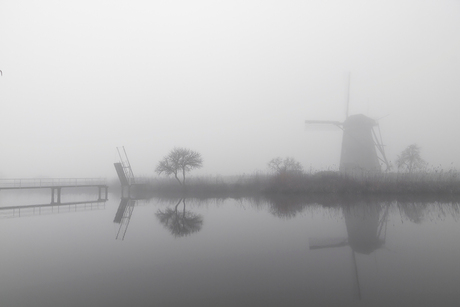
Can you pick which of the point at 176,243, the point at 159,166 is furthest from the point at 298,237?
the point at 159,166

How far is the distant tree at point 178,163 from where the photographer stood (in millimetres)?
30219

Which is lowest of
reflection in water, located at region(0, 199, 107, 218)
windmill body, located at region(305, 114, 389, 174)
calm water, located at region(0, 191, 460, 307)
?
reflection in water, located at region(0, 199, 107, 218)

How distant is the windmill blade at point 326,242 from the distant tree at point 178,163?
2347cm

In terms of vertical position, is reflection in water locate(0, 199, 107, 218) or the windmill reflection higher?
the windmill reflection

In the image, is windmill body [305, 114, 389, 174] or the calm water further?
windmill body [305, 114, 389, 174]

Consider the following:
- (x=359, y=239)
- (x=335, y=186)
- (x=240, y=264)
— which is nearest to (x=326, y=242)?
(x=359, y=239)

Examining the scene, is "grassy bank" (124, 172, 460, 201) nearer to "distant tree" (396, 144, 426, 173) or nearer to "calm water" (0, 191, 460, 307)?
"calm water" (0, 191, 460, 307)

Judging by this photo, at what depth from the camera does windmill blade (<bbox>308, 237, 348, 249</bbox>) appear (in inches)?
274

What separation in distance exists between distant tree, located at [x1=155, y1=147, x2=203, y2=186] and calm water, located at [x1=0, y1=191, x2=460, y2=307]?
65.6ft

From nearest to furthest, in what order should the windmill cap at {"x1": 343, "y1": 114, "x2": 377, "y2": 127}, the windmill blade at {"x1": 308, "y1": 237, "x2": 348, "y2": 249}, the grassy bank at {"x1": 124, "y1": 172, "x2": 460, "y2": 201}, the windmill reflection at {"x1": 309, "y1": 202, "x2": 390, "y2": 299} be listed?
the windmill reflection at {"x1": 309, "y1": 202, "x2": 390, "y2": 299}, the windmill blade at {"x1": 308, "y1": 237, "x2": 348, "y2": 249}, the grassy bank at {"x1": 124, "y1": 172, "x2": 460, "y2": 201}, the windmill cap at {"x1": 343, "y1": 114, "x2": 377, "y2": 127}

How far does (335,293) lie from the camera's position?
428 cm

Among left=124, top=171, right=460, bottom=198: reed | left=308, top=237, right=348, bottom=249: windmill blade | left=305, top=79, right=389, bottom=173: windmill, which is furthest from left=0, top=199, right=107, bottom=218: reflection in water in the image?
left=305, top=79, right=389, bottom=173: windmill

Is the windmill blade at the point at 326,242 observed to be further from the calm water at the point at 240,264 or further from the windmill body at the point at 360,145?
the windmill body at the point at 360,145

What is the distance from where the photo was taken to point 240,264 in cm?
573
